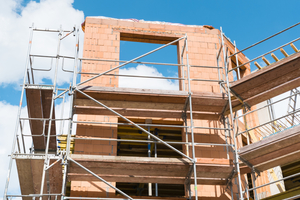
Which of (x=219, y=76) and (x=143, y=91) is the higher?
(x=219, y=76)

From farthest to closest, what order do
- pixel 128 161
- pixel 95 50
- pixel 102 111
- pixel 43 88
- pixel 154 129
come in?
1. pixel 154 129
2. pixel 95 50
3. pixel 102 111
4. pixel 43 88
5. pixel 128 161

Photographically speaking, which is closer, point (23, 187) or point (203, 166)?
point (203, 166)

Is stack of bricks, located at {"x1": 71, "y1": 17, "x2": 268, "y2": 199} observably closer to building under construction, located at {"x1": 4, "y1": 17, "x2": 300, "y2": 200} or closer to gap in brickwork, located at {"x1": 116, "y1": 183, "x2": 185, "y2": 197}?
building under construction, located at {"x1": 4, "y1": 17, "x2": 300, "y2": 200}

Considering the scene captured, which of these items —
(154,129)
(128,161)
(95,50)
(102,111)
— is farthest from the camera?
(154,129)

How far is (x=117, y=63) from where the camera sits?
37.2 ft

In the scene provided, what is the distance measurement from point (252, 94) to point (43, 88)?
5543 millimetres

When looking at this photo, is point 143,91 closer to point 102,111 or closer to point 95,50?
point 102,111

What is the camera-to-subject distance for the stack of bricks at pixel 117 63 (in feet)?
32.7

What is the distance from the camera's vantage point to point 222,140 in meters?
10.7

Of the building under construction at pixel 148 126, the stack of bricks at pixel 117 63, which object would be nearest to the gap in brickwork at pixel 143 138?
the building under construction at pixel 148 126

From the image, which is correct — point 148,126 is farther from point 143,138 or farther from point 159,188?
point 159,188

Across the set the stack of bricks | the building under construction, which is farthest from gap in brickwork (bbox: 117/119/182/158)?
the stack of bricks

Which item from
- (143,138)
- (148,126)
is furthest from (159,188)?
(148,126)

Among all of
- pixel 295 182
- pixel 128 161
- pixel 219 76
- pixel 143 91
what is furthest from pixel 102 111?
pixel 295 182
